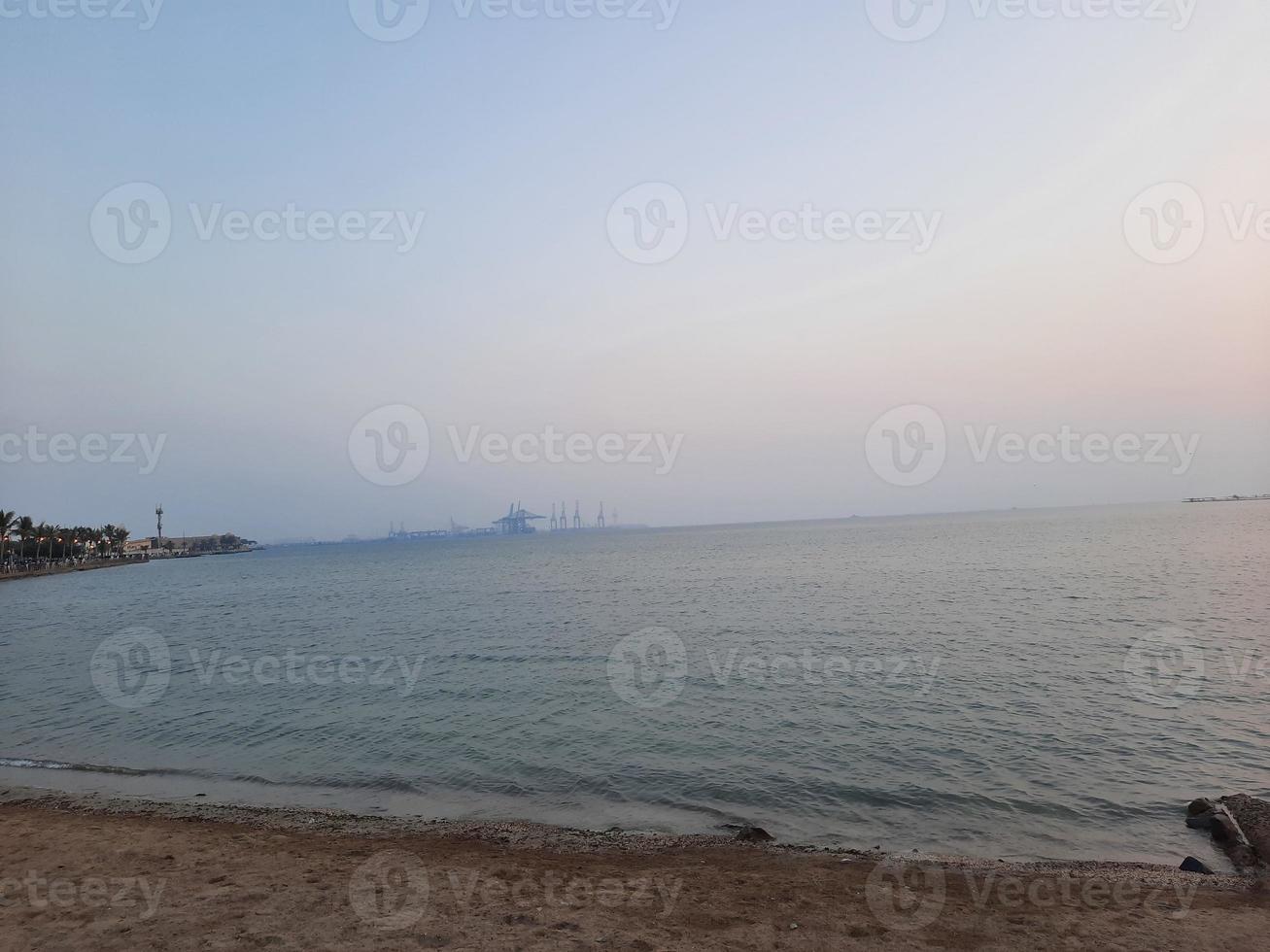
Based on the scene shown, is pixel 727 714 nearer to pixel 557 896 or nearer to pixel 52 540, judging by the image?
pixel 557 896

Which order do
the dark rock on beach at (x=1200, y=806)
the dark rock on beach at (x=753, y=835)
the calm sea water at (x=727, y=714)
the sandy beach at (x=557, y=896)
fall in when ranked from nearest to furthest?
the sandy beach at (x=557, y=896) → the dark rock on beach at (x=753, y=835) → the dark rock on beach at (x=1200, y=806) → the calm sea water at (x=727, y=714)

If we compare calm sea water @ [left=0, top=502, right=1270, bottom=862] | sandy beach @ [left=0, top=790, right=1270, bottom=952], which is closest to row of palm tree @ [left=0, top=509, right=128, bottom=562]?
calm sea water @ [left=0, top=502, right=1270, bottom=862]

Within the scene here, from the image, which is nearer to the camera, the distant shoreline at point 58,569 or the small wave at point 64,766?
the small wave at point 64,766

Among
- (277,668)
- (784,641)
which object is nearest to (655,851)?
(784,641)

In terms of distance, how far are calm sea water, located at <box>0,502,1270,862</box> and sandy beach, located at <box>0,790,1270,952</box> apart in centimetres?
205

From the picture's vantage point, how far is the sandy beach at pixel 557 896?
837cm

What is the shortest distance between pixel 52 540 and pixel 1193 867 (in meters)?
194

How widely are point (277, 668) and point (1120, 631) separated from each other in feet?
130

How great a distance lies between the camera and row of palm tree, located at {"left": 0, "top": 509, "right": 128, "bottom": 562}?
127m

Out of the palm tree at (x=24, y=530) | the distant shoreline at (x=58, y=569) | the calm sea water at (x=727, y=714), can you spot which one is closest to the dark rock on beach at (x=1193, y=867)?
the calm sea water at (x=727, y=714)

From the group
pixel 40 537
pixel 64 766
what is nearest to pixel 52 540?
pixel 40 537

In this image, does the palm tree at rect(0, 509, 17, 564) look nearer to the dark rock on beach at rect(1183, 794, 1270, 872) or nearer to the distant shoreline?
the distant shoreline

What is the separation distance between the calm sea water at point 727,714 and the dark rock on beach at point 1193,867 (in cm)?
89

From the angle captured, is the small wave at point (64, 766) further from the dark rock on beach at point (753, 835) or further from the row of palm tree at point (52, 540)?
the row of palm tree at point (52, 540)
